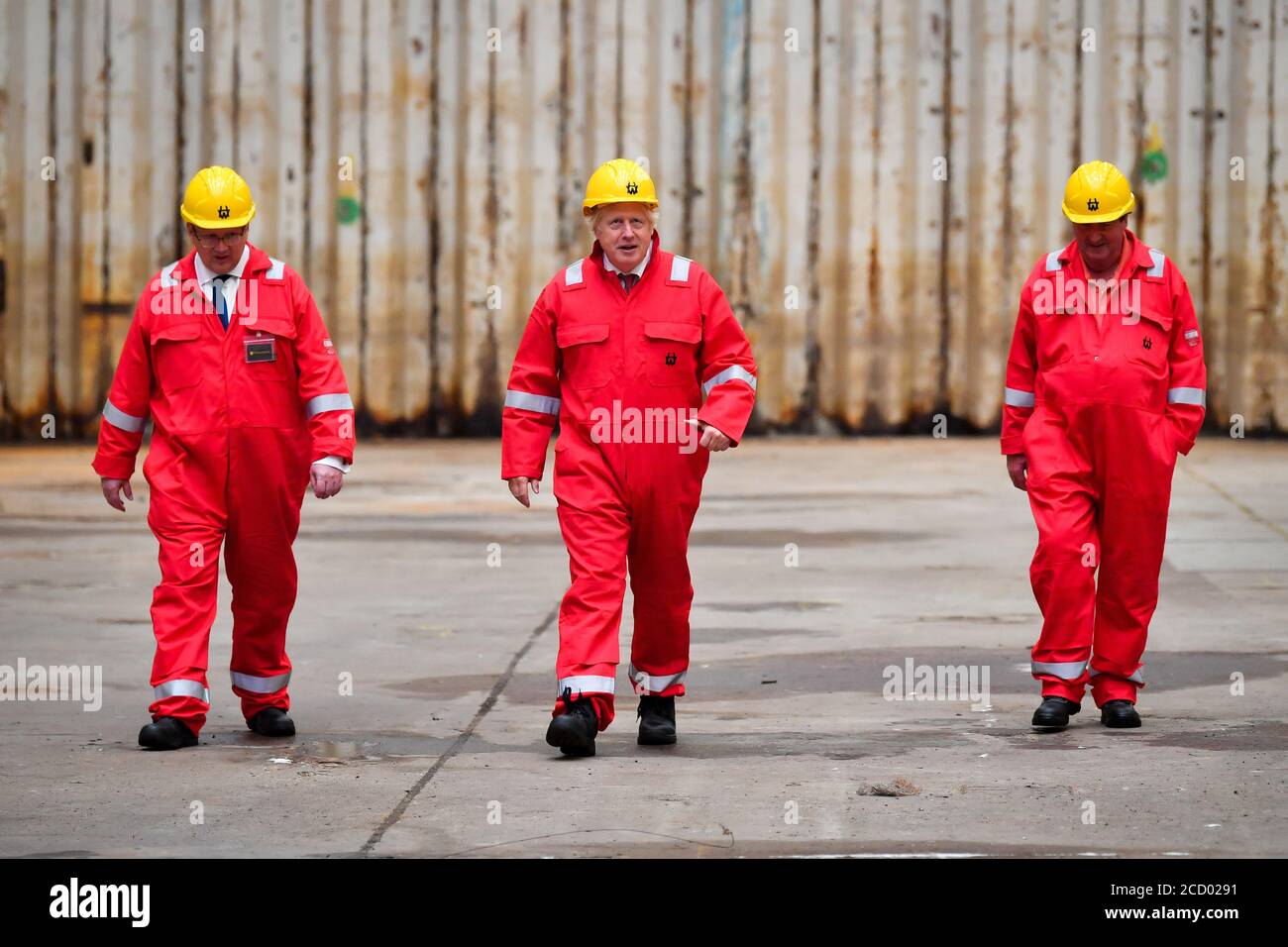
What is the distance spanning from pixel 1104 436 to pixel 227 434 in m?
2.42

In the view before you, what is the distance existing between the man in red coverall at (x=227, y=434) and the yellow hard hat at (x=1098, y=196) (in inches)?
82.8

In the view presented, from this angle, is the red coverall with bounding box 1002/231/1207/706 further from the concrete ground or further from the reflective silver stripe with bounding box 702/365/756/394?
the reflective silver stripe with bounding box 702/365/756/394

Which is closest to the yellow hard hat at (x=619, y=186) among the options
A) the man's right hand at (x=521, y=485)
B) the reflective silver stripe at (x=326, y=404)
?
the man's right hand at (x=521, y=485)

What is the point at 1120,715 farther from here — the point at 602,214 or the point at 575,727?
the point at 602,214

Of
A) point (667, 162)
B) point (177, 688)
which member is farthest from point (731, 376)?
point (667, 162)

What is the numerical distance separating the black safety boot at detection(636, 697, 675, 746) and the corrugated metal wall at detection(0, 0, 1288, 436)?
889 cm

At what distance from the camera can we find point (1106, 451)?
19.2 ft

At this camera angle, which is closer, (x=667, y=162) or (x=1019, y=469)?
(x=1019, y=469)

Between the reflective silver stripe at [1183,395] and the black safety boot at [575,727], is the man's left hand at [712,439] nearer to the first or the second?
the black safety boot at [575,727]

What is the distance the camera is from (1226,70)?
14.3m

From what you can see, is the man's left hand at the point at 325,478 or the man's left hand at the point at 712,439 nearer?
the man's left hand at the point at 712,439

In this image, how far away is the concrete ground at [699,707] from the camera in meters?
4.57

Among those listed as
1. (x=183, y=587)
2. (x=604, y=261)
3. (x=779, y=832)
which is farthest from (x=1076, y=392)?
(x=183, y=587)
